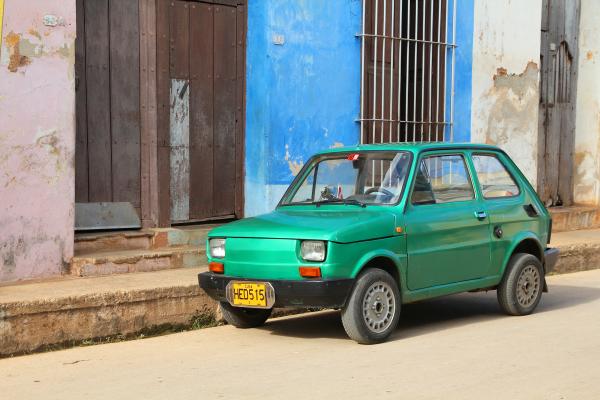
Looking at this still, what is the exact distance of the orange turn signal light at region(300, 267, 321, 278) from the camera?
7051 mm

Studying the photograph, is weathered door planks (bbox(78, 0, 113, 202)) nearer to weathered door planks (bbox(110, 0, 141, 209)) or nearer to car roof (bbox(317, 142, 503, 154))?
weathered door planks (bbox(110, 0, 141, 209))

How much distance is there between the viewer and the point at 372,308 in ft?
23.9

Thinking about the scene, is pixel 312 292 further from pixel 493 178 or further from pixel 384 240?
pixel 493 178

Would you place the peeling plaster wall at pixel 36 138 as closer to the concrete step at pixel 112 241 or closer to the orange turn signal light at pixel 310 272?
the concrete step at pixel 112 241

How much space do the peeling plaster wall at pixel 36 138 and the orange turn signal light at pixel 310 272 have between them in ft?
9.56

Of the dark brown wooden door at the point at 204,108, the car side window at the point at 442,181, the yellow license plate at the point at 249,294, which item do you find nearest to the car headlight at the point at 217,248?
the yellow license plate at the point at 249,294

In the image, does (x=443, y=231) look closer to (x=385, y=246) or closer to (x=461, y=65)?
(x=385, y=246)

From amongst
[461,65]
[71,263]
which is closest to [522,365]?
[71,263]

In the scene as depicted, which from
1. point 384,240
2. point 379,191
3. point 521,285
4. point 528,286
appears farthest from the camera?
point 528,286

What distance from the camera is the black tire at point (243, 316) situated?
8.05 meters

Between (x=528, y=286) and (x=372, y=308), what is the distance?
2069 mm

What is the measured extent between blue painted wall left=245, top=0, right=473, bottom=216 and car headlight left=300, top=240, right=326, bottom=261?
392cm

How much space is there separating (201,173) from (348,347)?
4.04 meters

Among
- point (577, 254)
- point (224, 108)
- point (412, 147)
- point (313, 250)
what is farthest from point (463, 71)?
point (313, 250)
